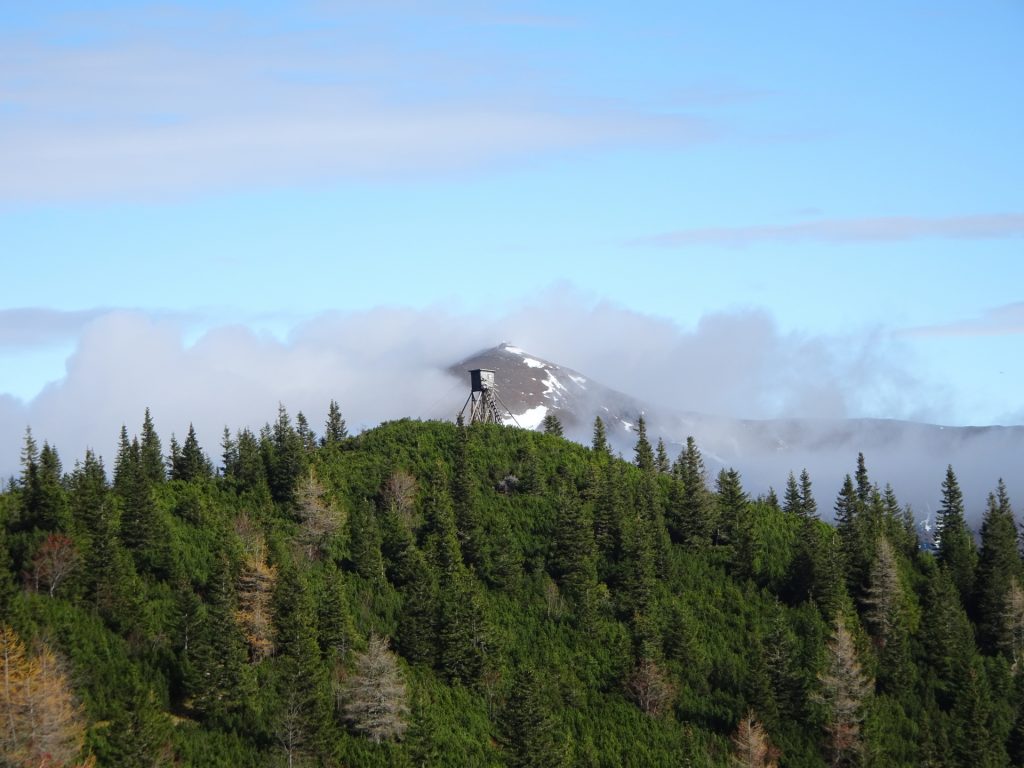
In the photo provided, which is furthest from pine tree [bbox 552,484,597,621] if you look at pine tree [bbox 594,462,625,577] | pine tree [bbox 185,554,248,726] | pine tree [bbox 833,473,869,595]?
pine tree [bbox 185,554,248,726]

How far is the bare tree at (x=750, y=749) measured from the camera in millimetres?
112875

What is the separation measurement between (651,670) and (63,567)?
50.7 metres

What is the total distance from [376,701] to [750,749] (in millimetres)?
30866

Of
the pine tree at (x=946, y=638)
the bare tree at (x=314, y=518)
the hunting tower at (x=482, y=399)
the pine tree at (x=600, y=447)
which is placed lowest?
the pine tree at (x=946, y=638)

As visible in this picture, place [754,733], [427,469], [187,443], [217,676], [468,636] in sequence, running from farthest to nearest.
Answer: [187,443], [427,469], [468,636], [754,733], [217,676]

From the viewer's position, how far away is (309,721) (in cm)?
9988

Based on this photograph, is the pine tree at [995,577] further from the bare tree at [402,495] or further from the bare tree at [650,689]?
the bare tree at [402,495]

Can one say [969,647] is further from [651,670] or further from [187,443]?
[187,443]

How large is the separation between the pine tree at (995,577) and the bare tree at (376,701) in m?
73.3

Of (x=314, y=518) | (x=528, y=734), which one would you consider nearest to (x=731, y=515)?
(x=314, y=518)

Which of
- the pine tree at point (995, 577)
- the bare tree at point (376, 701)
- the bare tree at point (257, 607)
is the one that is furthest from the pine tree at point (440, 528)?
the pine tree at point (995, 577)

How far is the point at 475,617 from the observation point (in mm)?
123125

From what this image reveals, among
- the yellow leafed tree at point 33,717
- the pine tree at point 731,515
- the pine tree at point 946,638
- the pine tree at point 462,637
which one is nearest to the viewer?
the yellow leafed tree at point 33,717

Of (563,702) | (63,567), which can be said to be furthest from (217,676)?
(563,702)
